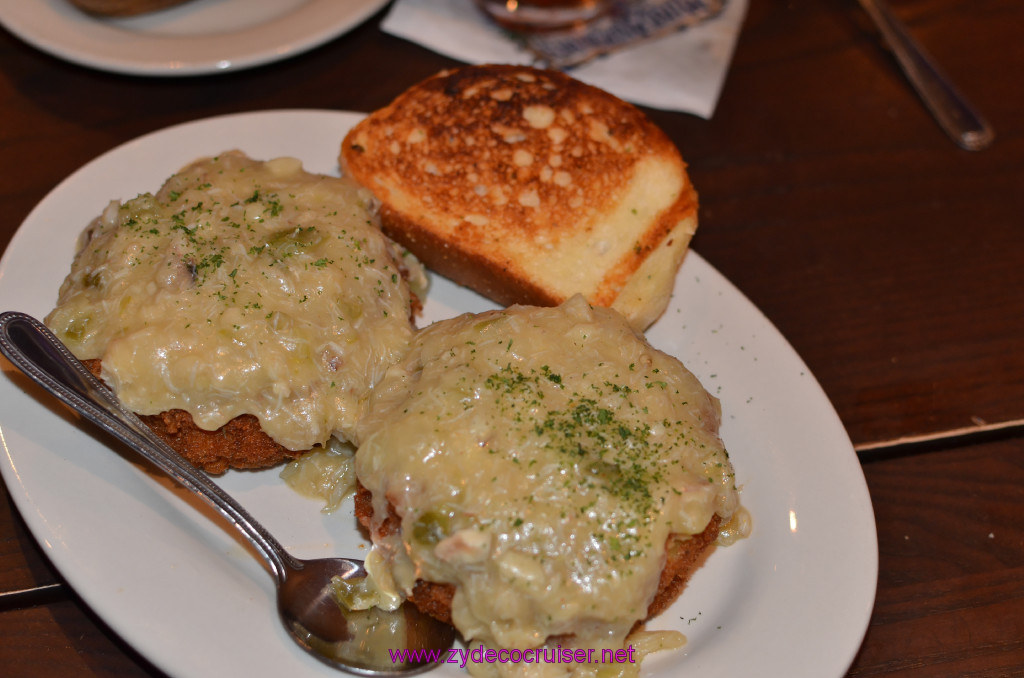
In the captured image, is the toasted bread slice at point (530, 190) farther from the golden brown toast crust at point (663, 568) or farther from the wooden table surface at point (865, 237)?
the golden brown toast crust at point (663, 568)

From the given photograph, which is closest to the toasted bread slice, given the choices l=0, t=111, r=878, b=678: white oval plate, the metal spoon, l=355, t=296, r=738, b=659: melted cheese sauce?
l=0, t=111, r=878, b=678: white oval plate

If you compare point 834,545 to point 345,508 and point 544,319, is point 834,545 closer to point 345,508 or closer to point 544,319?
point 544,319

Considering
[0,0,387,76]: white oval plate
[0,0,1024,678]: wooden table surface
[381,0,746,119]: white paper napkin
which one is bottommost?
[0,0,1024,678]: wooden table surface

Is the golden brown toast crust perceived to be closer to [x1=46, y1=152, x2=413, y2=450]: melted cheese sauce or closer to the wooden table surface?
[x1=46, y1=152, x2=413, y2=450]: melted cheese sauce

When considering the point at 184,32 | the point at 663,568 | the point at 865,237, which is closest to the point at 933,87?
the point at 865,237

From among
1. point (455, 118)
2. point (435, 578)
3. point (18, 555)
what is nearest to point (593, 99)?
point (455, 118)

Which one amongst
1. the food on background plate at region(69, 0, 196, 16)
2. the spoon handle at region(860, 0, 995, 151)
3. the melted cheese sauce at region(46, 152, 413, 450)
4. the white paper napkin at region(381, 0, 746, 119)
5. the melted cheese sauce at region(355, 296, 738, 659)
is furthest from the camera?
the spoon handle at region(860, 0, 995, 151)

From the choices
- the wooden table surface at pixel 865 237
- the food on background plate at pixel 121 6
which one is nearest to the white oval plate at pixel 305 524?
the wooden table surface at pixel 865 237
